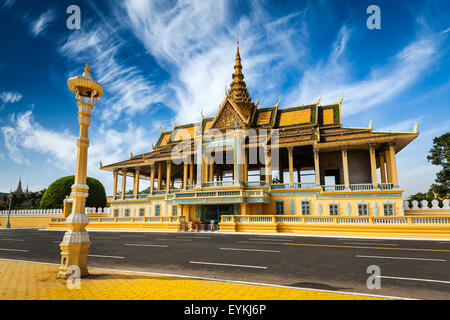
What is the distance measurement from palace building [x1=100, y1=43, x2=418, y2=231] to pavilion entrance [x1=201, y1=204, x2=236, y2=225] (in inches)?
4.2

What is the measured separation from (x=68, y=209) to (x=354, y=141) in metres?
37.1

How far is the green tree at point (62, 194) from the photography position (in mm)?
48375

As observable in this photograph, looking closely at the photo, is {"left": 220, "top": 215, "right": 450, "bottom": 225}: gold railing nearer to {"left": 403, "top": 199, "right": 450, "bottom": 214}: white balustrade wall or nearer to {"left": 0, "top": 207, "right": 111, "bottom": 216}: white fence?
{"left": 403, "top": 199, "right": 450, "bottom": 214}: white balustrade wall

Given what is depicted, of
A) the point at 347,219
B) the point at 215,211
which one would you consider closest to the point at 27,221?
the point at 215,211

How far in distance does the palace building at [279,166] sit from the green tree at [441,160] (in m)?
8.55

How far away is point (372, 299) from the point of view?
16.5ft

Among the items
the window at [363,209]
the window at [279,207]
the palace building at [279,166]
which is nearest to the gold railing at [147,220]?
the palace building at [279,166]

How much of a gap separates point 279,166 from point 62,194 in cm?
3953

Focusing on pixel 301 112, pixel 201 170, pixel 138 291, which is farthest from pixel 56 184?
pixel 138 291

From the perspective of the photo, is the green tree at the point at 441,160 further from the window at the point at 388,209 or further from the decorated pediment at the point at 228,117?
the decorated pediment at the point at 228,117

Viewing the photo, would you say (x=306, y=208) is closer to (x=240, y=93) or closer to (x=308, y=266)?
(x=308, y=266)

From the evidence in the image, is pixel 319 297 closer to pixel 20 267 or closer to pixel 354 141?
→ pixel 20 267

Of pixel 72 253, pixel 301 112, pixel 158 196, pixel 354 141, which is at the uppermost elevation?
pixel 301 112
